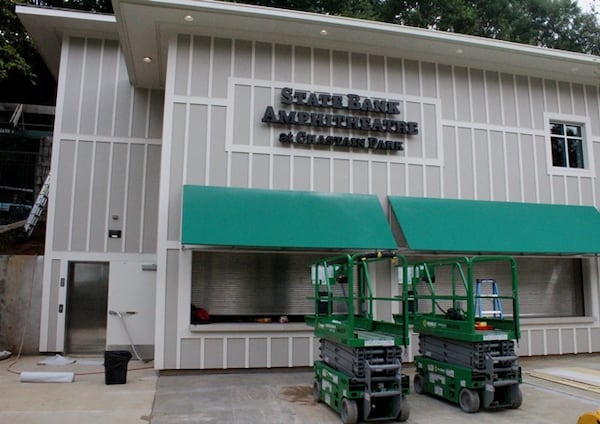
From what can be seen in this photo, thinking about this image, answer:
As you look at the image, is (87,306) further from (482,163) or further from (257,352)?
(482,163)

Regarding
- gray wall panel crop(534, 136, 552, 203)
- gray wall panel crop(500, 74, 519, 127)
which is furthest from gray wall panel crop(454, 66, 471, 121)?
gray wall panel crop(534, 136, 552, 203)

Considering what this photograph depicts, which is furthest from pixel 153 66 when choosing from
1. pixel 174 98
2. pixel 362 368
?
pixel 362 368

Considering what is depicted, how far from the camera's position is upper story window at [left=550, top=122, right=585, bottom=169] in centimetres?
1110

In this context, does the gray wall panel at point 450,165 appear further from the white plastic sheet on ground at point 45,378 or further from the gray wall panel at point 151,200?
the white plastic sheet on ground at point 45,378

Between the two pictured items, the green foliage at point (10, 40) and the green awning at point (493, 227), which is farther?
the green awning at point (493, 227)

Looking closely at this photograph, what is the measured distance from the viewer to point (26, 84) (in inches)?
813

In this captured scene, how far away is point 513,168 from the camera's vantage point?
10.6 metres

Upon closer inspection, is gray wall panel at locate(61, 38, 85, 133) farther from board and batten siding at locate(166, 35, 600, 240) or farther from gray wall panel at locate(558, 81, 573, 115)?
gray wall panel at locate(558, 81, 573, 115)

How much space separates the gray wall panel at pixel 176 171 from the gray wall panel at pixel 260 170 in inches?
49.9

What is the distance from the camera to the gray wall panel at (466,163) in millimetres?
10141

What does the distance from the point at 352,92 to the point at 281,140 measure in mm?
1810

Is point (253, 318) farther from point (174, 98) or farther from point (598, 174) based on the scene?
point (598, 174)

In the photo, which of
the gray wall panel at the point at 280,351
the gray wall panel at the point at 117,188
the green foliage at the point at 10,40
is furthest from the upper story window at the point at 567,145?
the green foliage at the point at 10,40

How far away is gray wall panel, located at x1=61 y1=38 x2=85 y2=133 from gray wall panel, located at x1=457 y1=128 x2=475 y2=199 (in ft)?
27.1
